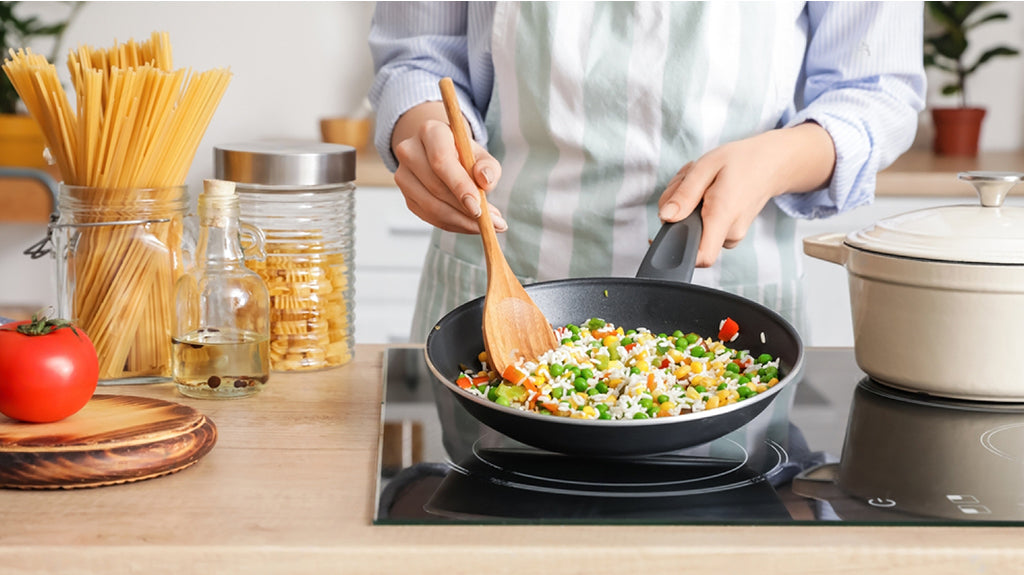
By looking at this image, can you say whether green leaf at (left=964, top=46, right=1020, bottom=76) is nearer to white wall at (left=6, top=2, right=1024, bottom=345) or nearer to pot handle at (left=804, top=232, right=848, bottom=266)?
white wall at (left=6, top=2, right=1024, bottom=345)

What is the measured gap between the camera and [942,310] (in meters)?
0.88

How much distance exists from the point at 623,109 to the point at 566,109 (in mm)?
73

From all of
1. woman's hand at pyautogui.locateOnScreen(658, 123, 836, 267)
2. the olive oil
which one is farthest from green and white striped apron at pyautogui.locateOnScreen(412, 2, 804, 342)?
the olive oil

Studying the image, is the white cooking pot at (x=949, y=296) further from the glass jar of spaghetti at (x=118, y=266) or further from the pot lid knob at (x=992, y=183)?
the glass jar of spaghetti at (x=118, y=266)

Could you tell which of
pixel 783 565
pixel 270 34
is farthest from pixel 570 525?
pixel 270 34

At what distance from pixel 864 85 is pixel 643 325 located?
0.54 meters

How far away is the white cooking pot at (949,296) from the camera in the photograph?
0.86 m

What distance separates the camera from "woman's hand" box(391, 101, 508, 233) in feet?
3.11

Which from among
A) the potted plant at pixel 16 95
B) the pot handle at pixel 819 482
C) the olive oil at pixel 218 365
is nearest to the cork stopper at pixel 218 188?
the olive oil at pixel 218 365

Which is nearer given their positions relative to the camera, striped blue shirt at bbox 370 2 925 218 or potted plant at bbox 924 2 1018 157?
striped blue shirt at bbox 370 2 925 218

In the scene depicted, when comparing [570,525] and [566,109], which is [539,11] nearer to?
[566,109]

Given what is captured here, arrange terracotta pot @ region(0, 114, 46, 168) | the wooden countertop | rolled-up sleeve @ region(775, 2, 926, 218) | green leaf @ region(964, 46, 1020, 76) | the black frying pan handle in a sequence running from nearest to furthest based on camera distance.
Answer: the wooden countertop, the black frying pan handle, rolled-up sleeve @ region(775, 2, 926, 218), terracotta pot @ region(0, 114, 46, 168), green leaf @ region(964, 46, 1020, 76)

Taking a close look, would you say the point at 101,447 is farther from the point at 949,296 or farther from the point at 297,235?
the point at 949,296

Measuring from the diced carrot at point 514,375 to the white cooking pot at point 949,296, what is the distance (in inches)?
13.9
